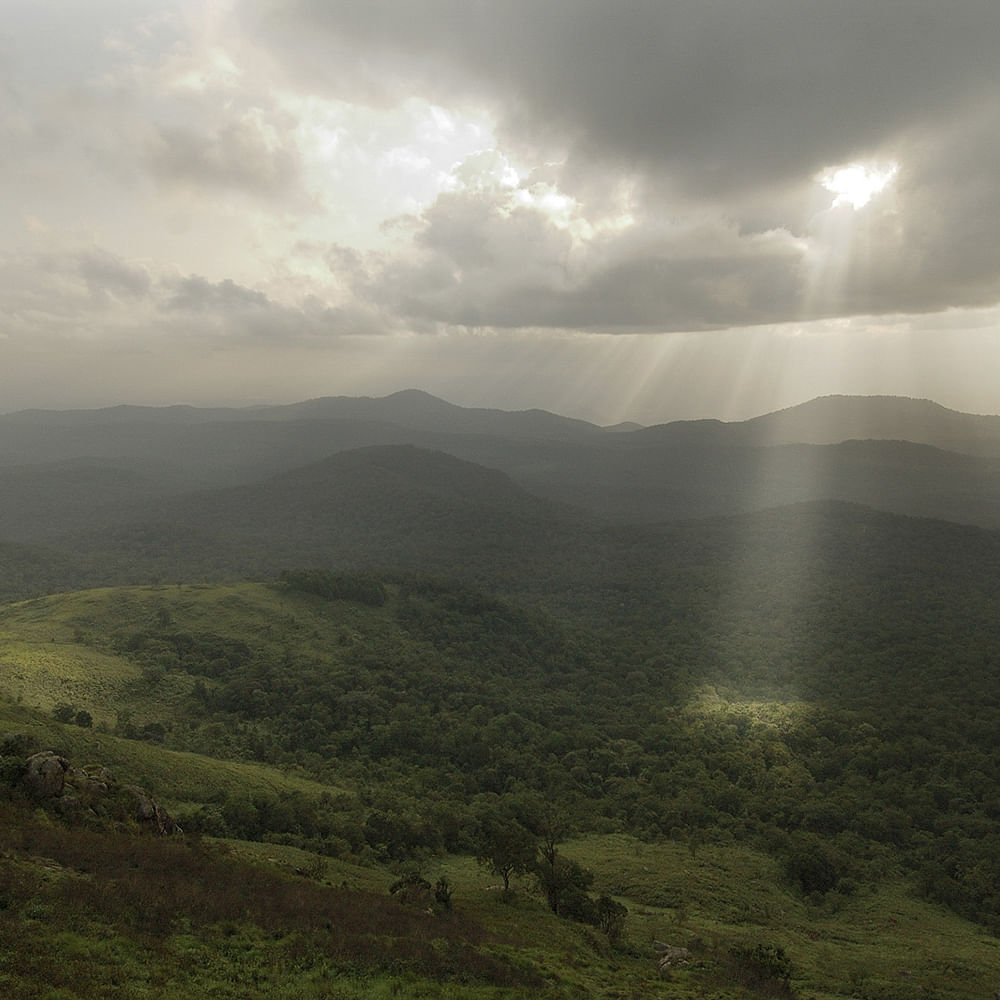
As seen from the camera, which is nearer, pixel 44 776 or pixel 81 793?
pixel 44 776

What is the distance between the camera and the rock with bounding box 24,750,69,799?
30.4 metres

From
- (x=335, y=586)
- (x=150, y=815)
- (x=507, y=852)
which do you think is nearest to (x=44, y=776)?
(x=150, y=815)

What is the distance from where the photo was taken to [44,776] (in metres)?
31.0

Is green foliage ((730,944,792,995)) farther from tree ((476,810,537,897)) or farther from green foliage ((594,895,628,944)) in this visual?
tree ((476,810,537,897))

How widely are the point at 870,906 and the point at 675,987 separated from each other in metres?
39.2

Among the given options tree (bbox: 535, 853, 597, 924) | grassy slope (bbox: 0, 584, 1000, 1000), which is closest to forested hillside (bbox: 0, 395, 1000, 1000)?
tree (bbox: 535, 853, 597, 924)

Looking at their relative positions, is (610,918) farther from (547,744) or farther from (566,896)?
(547,744)

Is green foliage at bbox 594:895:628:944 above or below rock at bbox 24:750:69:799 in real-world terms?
below

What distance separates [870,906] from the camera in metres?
55.9

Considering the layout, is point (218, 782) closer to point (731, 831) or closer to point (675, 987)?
point (675, 987)

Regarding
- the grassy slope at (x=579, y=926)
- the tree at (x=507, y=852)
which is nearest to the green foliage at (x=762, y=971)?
the grassy slope at (x=579, y=926)

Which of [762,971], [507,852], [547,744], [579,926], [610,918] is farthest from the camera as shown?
[547,744]

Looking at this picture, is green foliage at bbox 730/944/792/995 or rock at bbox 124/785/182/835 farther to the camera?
rock at bbox 124/785/182/835

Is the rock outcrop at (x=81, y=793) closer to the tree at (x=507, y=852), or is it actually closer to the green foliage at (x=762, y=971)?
the tree at (x=507, y=852)
